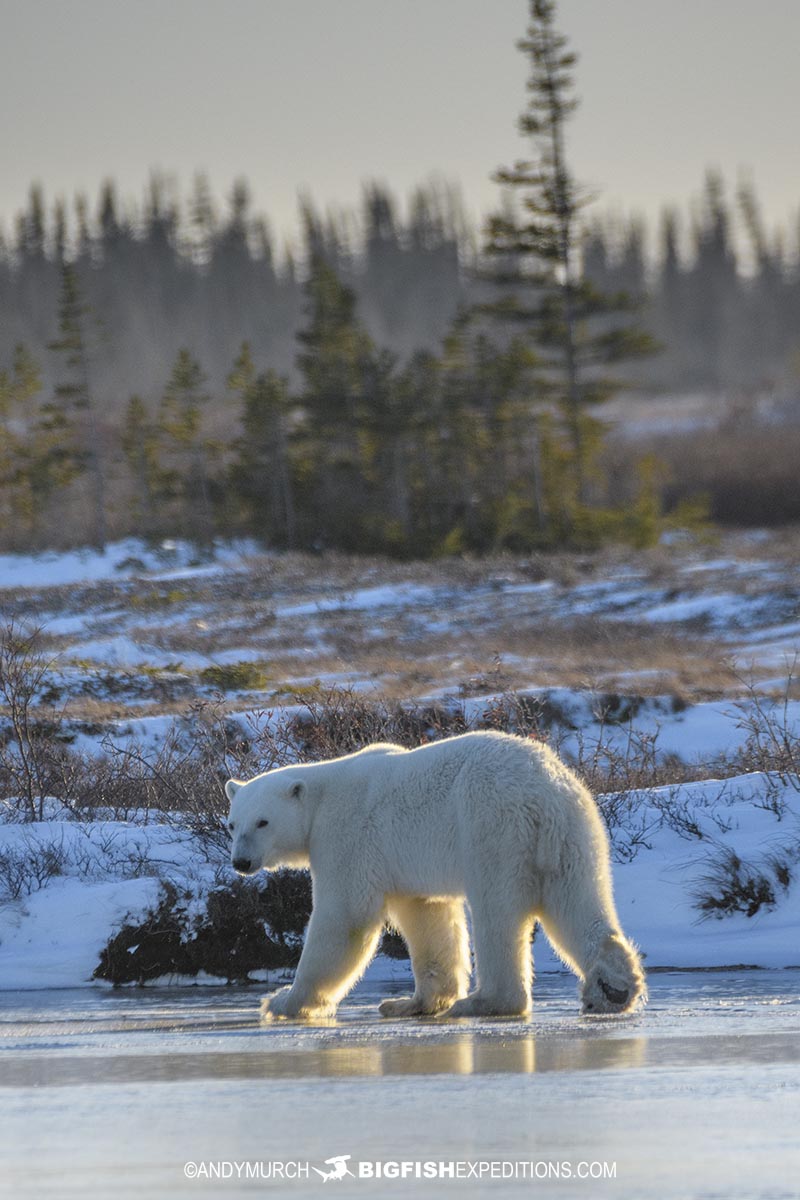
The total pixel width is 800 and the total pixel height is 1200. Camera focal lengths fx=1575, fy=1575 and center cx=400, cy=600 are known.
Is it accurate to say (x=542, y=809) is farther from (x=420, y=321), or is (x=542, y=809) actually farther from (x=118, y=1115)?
(x=420, y=321)

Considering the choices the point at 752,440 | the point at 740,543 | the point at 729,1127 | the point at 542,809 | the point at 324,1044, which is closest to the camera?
the point at 729,1127

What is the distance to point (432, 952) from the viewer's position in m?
7.25

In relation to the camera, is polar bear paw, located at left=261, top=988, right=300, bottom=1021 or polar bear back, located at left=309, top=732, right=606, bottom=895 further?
polar bear paw, located at left=261, top=988, right=300, bottom=1021

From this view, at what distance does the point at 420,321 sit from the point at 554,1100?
133660 millimetres

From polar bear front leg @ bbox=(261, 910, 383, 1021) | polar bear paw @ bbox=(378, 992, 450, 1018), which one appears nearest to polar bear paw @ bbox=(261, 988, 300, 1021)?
polar bear front leg @ bbox=(261, 910, 383, 1021)

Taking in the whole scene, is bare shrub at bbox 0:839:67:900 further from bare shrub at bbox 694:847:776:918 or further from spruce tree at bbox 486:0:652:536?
spruce tree at bbox 486:0:652:536

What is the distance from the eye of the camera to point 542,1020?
6469 millimetres

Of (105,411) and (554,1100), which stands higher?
(105,411)

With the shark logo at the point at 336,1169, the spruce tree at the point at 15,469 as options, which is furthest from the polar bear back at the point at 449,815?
the spruce tree at the point at 15,469

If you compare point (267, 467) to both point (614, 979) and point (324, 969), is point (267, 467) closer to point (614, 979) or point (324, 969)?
point (324, 969)

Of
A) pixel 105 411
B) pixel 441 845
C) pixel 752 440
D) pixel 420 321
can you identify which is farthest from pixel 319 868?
pixel 420 321

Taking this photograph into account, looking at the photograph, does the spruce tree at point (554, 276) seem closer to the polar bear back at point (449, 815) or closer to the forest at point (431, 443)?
the forest at point (431, 443)

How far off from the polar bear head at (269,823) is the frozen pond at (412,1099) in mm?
720

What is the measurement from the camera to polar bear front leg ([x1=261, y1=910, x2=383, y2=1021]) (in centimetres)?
685
